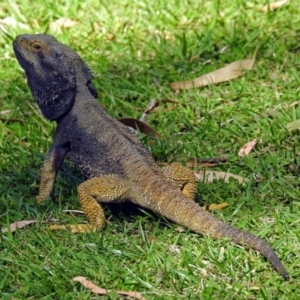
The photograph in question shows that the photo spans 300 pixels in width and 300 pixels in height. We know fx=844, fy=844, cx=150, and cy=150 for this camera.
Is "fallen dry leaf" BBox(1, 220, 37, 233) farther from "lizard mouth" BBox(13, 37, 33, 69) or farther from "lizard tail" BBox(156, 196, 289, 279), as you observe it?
"lizard mouth" BBox(13, 37, 33, 69)

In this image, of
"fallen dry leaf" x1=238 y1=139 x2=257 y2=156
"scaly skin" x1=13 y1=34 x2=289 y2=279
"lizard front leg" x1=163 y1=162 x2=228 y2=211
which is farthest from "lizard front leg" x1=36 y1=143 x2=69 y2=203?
"fallen dry leaf" x1=238 y1=139 x2=257 y2=156

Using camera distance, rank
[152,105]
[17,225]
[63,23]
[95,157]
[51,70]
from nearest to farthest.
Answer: [17,225]
[95,157]
[51,70]
[152,105]
[63,23]

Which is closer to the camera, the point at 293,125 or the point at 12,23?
the point at 293,125

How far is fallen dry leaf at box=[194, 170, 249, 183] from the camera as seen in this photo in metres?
5.94

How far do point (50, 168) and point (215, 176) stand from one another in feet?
3.82

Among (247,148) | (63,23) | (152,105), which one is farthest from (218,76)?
(63,23)

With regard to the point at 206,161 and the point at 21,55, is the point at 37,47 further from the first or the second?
the point at 206,161

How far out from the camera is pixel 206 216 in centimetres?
505

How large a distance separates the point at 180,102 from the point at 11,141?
1.44m

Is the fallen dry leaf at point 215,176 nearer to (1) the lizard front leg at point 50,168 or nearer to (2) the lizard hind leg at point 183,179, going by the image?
(2) the lizard hind leg at point 183,179

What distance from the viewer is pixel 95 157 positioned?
575 cm

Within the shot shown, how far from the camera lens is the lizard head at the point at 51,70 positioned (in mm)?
5977

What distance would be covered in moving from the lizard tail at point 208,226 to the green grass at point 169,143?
0.23ft

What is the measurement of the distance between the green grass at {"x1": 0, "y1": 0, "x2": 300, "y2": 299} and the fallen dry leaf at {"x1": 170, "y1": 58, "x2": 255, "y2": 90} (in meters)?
0.07
